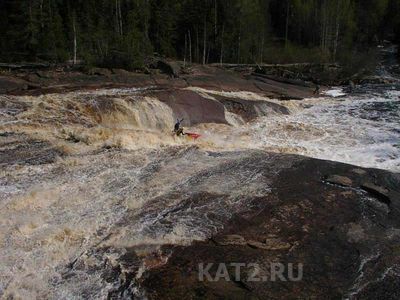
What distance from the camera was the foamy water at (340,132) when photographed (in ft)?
50.2

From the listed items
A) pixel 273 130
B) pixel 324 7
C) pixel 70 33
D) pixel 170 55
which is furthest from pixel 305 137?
pixel 324 7

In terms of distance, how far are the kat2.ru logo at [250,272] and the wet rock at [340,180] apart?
12.4 ft

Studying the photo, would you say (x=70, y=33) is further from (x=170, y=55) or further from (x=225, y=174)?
(x=225, y=174)

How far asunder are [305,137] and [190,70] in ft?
37.8

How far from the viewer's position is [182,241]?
8.32 meters

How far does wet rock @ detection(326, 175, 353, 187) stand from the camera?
10820mm

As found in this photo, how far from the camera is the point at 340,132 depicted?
18.4 meters

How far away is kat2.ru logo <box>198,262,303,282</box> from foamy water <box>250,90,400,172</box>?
7.80 m

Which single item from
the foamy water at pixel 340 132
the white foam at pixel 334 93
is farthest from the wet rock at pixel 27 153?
the white foam at pixel 334 93

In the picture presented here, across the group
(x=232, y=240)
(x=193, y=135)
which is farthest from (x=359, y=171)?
(x=193, y=135)

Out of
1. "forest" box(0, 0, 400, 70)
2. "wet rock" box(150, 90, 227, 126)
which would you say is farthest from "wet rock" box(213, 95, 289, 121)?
"forest" box(0, 0, 400, 70)

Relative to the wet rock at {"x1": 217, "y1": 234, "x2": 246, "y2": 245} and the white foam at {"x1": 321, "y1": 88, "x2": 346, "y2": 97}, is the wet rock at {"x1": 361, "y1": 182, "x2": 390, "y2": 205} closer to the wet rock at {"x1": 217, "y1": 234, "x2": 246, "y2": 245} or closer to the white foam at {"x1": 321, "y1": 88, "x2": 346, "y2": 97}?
the wet rock at {"x1": 217, "y1": 234, "x2": 246, "y2": 245}

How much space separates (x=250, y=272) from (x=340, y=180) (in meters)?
4.58

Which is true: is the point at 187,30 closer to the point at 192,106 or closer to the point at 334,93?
the point at 334,93
